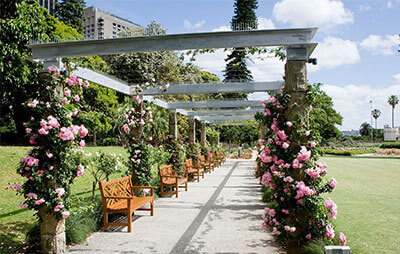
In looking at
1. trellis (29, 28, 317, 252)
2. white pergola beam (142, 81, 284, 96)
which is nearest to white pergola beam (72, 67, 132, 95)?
trellis (29, 28, 317, 252)

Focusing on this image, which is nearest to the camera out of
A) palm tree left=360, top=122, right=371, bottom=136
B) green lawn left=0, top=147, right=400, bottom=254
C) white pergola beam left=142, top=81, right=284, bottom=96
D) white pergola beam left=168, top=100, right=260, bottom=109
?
green lawn left=0, top=147, right=400, bottom=254

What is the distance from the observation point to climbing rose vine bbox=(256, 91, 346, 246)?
3.68m

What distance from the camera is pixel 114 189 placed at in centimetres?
543

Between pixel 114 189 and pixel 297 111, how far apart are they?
344cm

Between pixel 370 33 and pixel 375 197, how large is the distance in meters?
4.19

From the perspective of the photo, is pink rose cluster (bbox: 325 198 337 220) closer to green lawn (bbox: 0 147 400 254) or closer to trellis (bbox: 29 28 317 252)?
green lawn (bbox: 0 147 400 254)

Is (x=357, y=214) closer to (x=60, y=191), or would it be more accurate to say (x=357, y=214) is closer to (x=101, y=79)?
(x=60, y=191)

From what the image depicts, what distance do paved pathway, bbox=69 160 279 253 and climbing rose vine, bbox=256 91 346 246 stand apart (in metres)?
0.59

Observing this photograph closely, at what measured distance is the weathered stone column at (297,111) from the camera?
12.3 ft

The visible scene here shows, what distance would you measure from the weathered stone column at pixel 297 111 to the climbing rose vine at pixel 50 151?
2.82 m

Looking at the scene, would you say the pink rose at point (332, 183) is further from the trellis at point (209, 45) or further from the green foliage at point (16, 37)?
the green foliage at point (16, 37)

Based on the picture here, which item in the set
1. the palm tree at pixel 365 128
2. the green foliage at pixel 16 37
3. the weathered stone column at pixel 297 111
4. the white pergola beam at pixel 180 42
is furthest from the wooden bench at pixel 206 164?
the palm tree at pixel 365 128

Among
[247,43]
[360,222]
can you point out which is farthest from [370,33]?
[360,222]

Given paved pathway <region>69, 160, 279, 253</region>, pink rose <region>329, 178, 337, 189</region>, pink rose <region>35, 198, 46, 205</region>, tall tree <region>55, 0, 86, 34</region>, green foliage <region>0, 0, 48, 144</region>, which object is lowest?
paved pathway <region>69, 160, 279, 253</region>
